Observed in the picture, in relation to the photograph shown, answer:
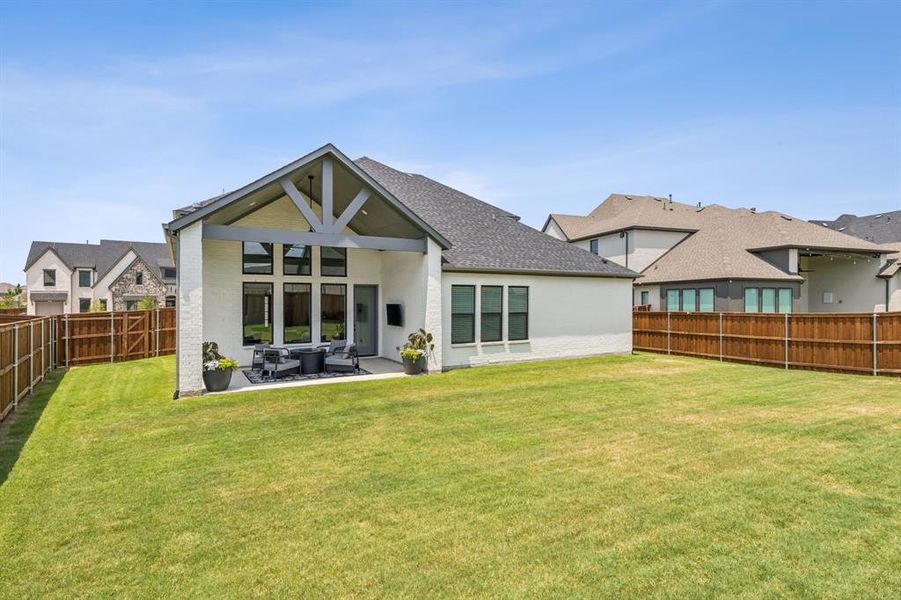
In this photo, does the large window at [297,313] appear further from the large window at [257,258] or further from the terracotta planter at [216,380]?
the terracotta planter at [216,380]

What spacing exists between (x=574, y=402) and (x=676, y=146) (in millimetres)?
12741

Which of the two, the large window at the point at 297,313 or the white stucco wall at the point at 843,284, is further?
the white stucco wall at the point at 843,284

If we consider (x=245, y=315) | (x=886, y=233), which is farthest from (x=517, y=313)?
(x=886, y=233)

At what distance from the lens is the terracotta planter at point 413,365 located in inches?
462

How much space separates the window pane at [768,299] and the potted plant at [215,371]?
21873 millimetres

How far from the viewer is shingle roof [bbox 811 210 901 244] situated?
30.5 m

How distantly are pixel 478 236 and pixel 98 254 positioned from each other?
43044mm

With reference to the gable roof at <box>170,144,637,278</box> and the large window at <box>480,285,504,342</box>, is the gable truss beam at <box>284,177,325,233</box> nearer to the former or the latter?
the gable roof at <box>170,144,637,278</box>

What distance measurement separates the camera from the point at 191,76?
1091 centimetres

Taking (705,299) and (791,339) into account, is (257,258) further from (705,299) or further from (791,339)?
(705,299)

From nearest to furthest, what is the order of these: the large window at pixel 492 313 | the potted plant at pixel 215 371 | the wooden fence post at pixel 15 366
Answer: the wooden fence post at pixel 15 366, the potted plant at pixel 215 371, the large window at pixel 492 313

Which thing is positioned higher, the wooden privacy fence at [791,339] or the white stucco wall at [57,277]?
the white stucco wall at [57,277]

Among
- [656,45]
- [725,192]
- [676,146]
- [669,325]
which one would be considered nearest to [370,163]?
[656,45]

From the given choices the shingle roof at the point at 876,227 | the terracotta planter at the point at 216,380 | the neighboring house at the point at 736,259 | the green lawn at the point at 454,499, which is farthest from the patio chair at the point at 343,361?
the shingle roof at the point at 876,227
